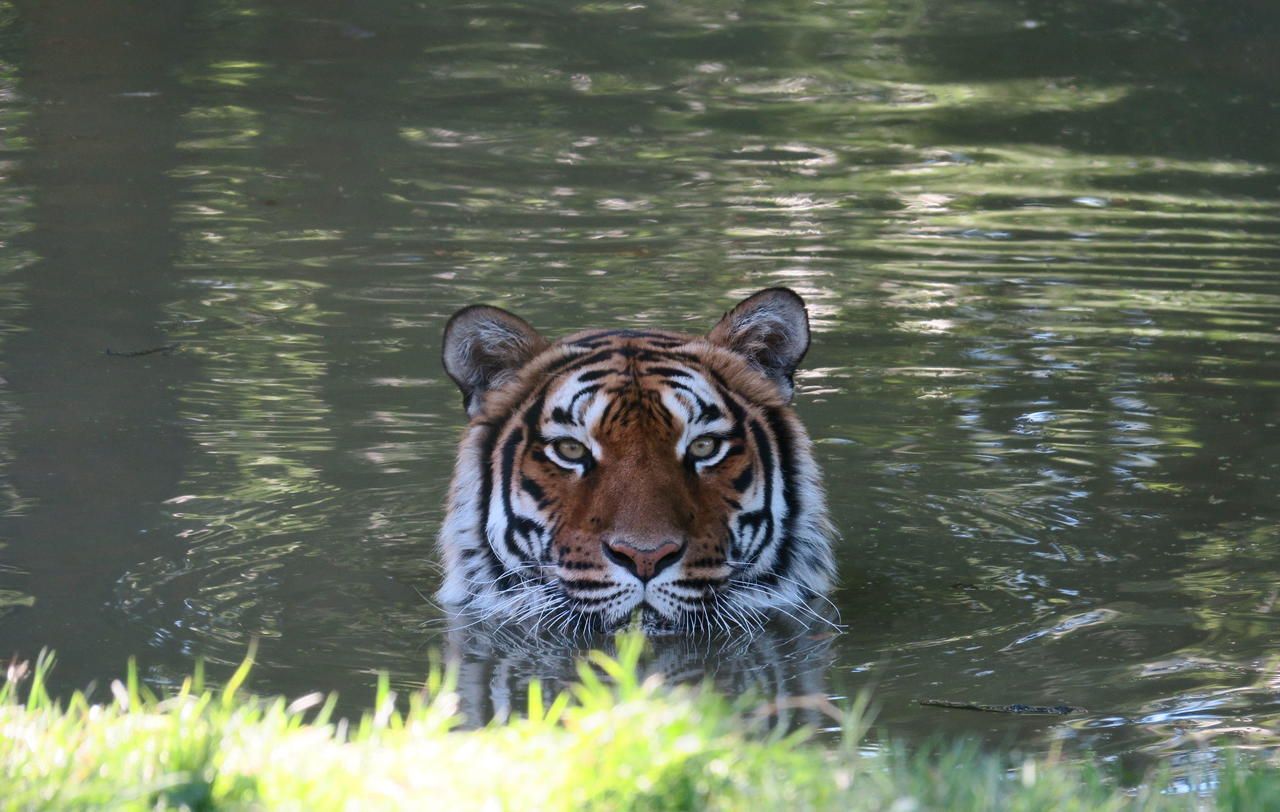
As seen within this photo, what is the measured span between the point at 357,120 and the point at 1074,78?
6458 mm

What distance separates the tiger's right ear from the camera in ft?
17.7

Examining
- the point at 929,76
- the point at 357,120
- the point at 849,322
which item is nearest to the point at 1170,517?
the point at 849,322

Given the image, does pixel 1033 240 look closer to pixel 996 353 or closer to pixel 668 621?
pixel 996 353

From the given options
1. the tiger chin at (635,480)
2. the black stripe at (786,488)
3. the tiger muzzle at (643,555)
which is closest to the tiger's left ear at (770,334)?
the tiger chin at (635,480)

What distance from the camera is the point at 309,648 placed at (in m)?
5.07

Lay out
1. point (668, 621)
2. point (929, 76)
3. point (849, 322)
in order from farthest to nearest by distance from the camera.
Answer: point (929, 76), point (849, 322), point (668, 621)

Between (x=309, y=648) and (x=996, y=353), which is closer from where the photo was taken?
(x=309, y=648)

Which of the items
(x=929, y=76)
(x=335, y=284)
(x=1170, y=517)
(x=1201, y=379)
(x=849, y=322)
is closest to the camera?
(x=1170, y=517)

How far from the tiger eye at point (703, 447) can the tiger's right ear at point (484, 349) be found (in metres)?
0.64

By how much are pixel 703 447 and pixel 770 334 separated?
56 cm

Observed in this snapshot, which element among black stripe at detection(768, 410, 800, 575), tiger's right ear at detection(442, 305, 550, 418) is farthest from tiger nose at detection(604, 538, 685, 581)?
tiger's right ear at detection(442, 305, 550, 418)

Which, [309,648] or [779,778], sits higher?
[779,778]

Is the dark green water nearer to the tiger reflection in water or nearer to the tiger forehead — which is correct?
the tiger reflection in water

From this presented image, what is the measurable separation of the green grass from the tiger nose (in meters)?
1.30
